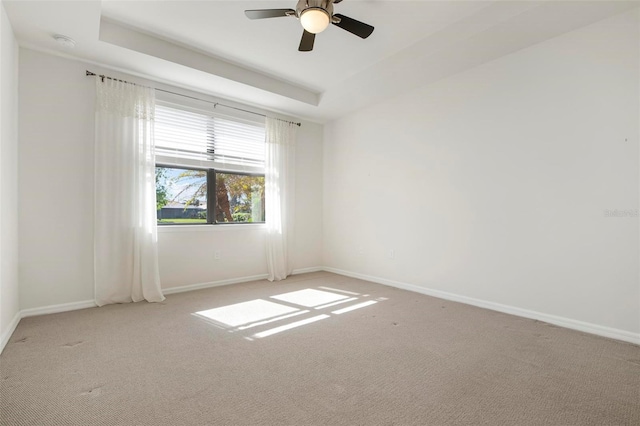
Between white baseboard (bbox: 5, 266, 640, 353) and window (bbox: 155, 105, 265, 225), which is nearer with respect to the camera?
white baseboard (bbox: 5, 266, 640, 353)

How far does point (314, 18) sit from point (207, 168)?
8.55ft

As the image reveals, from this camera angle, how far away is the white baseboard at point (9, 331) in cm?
219

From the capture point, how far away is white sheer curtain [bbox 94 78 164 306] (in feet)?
10.5

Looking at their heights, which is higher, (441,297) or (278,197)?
(278,197)

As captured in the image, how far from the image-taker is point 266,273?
463cm

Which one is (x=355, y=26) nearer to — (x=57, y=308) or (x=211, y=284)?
(x=211, y=284)

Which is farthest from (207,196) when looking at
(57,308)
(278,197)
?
(57,308)

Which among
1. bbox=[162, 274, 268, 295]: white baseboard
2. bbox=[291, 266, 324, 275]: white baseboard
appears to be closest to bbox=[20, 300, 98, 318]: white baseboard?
bbox=[162, 274, 268, 295]: white baseboard

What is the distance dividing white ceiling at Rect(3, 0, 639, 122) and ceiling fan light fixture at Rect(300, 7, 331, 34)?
0.58 meters

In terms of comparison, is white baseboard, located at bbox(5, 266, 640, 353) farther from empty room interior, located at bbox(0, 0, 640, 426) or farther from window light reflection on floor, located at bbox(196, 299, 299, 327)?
window light reflection on floor, located at bbox(196, 299, 299, 327)

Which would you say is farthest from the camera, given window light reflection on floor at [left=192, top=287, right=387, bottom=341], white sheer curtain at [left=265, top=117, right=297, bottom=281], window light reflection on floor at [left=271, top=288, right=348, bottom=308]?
white sheer curtain at [left=265, top=117, right=297, bottom=281]

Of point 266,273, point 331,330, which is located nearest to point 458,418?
point 331,330

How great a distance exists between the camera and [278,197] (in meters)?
4.62

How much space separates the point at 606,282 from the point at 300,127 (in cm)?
422
